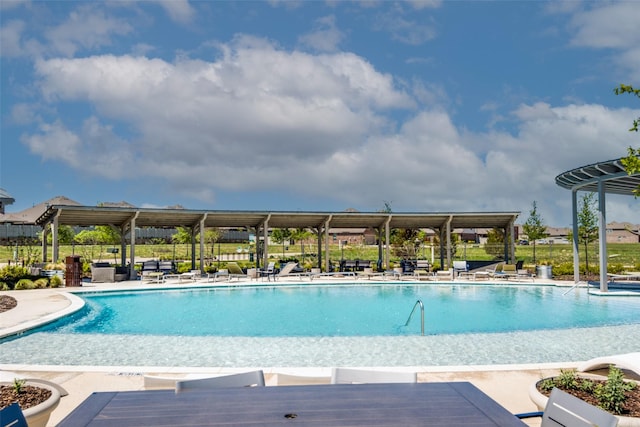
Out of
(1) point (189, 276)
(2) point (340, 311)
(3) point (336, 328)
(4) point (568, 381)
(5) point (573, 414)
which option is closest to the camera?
(5) point (573, 414)

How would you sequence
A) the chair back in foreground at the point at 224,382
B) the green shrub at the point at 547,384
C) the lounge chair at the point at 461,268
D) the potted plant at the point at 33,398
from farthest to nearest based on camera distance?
the lounge chair at the point at 461,268, the green shrub at the point at 547,384, the potted plant at the point at 33,398, the chair back in foreground at the point at 224,382

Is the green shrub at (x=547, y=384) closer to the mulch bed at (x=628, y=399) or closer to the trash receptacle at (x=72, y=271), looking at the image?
the mulch bed at (x=628, y=399)

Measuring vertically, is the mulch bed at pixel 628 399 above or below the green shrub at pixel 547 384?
below

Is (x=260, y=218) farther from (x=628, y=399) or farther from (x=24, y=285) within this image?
(x=628, y=399)

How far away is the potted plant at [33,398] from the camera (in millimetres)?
3082

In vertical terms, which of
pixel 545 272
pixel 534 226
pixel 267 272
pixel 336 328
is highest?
pixel 534 226

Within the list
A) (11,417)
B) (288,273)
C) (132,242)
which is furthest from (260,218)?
(11,417)

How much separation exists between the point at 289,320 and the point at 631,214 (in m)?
12.3

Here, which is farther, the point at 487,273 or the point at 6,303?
the point at 487,273

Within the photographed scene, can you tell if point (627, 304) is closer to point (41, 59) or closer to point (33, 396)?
point (33, 396)

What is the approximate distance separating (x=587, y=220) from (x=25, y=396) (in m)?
24.0

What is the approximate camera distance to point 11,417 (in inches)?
91.4

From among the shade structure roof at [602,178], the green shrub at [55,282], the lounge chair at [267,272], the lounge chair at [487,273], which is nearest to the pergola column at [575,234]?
the shade structure roof at [602,178]

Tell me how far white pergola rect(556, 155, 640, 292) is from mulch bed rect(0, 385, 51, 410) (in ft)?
44.4
